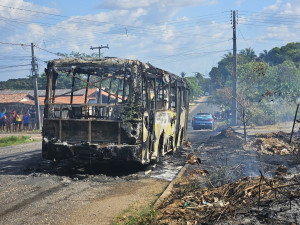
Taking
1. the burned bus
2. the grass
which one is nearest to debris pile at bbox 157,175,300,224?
the burned bus

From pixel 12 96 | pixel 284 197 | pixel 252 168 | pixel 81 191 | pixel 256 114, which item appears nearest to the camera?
pixel 284 197

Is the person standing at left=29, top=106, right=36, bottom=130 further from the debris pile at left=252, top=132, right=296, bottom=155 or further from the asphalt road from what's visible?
the debris pile at left=252, top=132, right=296, bottom=155

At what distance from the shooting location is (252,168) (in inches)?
381

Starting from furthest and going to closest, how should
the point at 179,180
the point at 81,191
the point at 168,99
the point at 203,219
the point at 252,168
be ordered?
the point at 168,99 < the point at 252,168 < the point at 179,180 < the point at 81,191 < the point at 203,219

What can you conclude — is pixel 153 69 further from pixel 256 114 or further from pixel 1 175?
pixel 256 114

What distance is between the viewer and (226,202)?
592 cm

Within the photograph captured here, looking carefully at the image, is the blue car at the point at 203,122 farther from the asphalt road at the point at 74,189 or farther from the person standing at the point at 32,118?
the asphalt road at the point at 74,189

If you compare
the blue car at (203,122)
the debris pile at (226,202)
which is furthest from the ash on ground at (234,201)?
the blue car at (203,122)

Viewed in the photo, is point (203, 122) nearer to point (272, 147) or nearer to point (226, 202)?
point (272, 147)

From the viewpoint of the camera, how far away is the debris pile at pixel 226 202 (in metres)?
5.26

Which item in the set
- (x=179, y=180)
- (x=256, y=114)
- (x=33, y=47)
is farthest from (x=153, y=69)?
(x=33, y=47)

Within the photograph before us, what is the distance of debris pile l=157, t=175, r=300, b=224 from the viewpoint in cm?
526

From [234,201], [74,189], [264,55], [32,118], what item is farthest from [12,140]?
[264,55]

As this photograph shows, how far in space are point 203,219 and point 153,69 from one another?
18.0 feet
